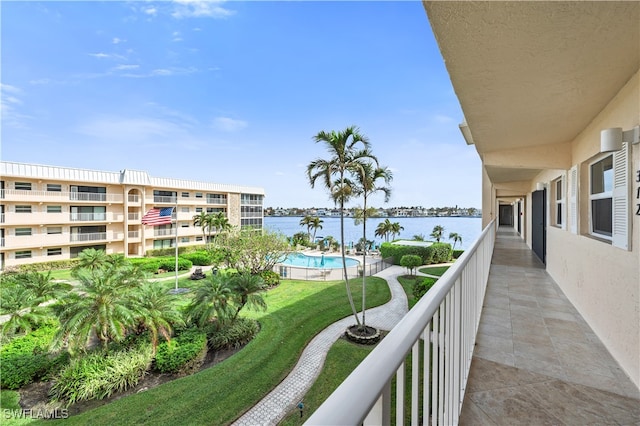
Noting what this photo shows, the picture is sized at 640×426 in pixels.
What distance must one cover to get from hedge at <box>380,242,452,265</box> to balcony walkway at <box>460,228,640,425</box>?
65.3ft

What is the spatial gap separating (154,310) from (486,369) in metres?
9.08

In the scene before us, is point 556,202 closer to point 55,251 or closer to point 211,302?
point 211,302

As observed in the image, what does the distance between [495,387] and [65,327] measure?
9655 millimetres

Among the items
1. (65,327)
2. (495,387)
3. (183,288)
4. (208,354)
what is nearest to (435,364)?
(495,387)

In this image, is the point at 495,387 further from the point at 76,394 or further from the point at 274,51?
the point at 274,51

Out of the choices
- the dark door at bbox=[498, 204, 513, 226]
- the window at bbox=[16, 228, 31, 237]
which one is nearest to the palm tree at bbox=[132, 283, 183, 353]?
the window at bbox=[16, 228, 31, 237]

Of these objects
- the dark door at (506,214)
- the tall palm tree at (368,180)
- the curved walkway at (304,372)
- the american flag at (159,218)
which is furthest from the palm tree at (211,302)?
the dark door at (506,214)

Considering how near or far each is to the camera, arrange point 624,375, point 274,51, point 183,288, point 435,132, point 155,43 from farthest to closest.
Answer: point 435,132, point 274,51, point 183,288, point 155,43, point 624,375

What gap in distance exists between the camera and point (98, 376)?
7426mm

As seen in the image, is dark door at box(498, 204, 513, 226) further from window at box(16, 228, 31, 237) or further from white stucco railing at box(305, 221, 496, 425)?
window at box(16, 228, 31, 237)

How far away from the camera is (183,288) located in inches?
676

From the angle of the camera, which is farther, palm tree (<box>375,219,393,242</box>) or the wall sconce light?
palm tree (<box>375,219,393,242</box>)

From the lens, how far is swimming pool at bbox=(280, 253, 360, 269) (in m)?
27.2

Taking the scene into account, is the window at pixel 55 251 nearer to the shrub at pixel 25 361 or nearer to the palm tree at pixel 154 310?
the shrub at pixel 25 361
